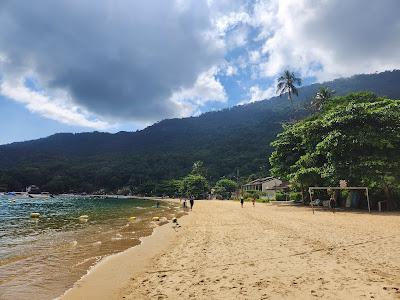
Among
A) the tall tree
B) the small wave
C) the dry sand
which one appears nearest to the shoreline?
the dry sand

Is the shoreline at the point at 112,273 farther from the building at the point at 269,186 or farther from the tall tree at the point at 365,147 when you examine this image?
the building at the point at 269,186

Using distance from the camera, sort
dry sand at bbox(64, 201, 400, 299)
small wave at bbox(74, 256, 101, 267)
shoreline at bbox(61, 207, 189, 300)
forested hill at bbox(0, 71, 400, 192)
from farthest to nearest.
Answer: forested hill at bbox(0, 71, 400, 192)
small wave at bbox(74, 256, 101, 267)
shoreline at bbox(61, 207, 189, 300)
dry sand at bbox(64, 201, 400, 299)

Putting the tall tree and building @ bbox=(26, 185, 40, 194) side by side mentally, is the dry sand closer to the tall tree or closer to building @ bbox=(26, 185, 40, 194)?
the tall tree

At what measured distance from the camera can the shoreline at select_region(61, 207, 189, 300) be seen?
9492mm

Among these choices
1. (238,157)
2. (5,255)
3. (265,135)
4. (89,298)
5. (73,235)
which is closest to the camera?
(89,298)

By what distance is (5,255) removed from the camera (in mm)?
16703

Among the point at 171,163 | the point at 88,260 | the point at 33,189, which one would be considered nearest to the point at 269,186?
the point at 88,260

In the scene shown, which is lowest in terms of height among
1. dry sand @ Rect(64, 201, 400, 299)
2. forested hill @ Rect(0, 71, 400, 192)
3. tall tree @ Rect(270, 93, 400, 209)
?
dry sand @ Rect(64, 201, 400, 299)

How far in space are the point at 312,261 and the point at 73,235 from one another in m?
17.9

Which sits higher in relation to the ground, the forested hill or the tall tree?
the forested hill

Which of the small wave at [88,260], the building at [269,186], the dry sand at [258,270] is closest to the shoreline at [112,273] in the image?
the dry sand at [258,270]

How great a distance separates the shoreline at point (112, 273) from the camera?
949 centimetres

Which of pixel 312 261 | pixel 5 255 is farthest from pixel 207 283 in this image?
pixel 5 255

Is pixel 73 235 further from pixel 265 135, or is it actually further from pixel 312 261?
pixel 265 135
